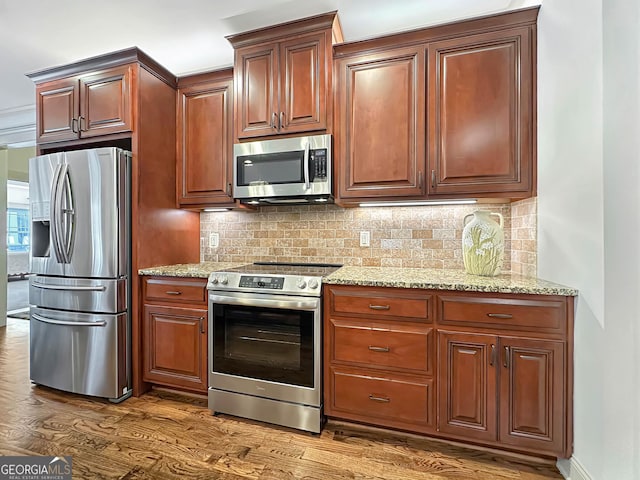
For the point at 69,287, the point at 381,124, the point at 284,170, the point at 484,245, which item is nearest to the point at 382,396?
the point at 484,245

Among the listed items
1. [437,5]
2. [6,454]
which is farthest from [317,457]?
[437,5]

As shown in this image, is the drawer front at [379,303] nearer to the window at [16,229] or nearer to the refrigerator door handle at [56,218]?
the refrigerator door handle at [56,218]

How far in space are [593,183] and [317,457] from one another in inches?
75.1

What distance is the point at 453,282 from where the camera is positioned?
1707 mm

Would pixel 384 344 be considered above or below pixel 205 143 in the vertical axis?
below

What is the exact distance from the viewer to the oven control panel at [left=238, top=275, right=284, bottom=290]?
1.96 m

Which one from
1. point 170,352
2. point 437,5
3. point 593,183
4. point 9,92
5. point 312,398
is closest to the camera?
point 593,183

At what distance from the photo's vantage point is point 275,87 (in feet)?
7.48

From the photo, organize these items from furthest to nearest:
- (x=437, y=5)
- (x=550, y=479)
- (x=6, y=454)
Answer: (x=437, y=5)
(x=6, y=454)
(x=550, y=479)

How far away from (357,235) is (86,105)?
235 cm

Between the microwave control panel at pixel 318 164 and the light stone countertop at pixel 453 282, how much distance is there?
2.27 feet

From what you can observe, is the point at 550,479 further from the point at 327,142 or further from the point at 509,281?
the point at 327,142

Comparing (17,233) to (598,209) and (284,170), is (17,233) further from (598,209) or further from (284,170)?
(598,209)

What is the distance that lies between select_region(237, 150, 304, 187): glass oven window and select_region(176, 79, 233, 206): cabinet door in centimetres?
22
